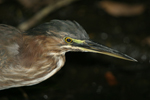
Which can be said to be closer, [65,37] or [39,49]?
[65,37]

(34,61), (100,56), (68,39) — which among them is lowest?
(34,61)

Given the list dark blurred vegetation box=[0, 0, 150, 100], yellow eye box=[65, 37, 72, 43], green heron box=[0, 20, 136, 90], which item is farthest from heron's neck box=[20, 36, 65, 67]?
dark blurred vegetation box=[0, 0, 150, 100]

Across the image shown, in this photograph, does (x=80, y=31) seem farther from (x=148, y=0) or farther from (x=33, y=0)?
(x=148, y=0)

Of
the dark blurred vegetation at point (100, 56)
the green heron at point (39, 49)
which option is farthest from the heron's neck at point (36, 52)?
the dark blurred vegetation at point (100, 56)

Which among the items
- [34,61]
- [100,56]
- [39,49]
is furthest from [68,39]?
[100,56]

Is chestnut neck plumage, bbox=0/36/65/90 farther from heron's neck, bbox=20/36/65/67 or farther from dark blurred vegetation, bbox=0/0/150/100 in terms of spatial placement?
dark blurred vegetation, bbox=0/0/150/100

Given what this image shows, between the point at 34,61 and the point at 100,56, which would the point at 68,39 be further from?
the point at 100,56

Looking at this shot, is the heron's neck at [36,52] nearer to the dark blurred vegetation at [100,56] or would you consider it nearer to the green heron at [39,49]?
the green heron at [39,49]

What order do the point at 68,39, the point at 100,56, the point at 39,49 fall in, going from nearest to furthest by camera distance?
1. the point at 68,39
2. the point at 39,49
3. the point at 100,56
